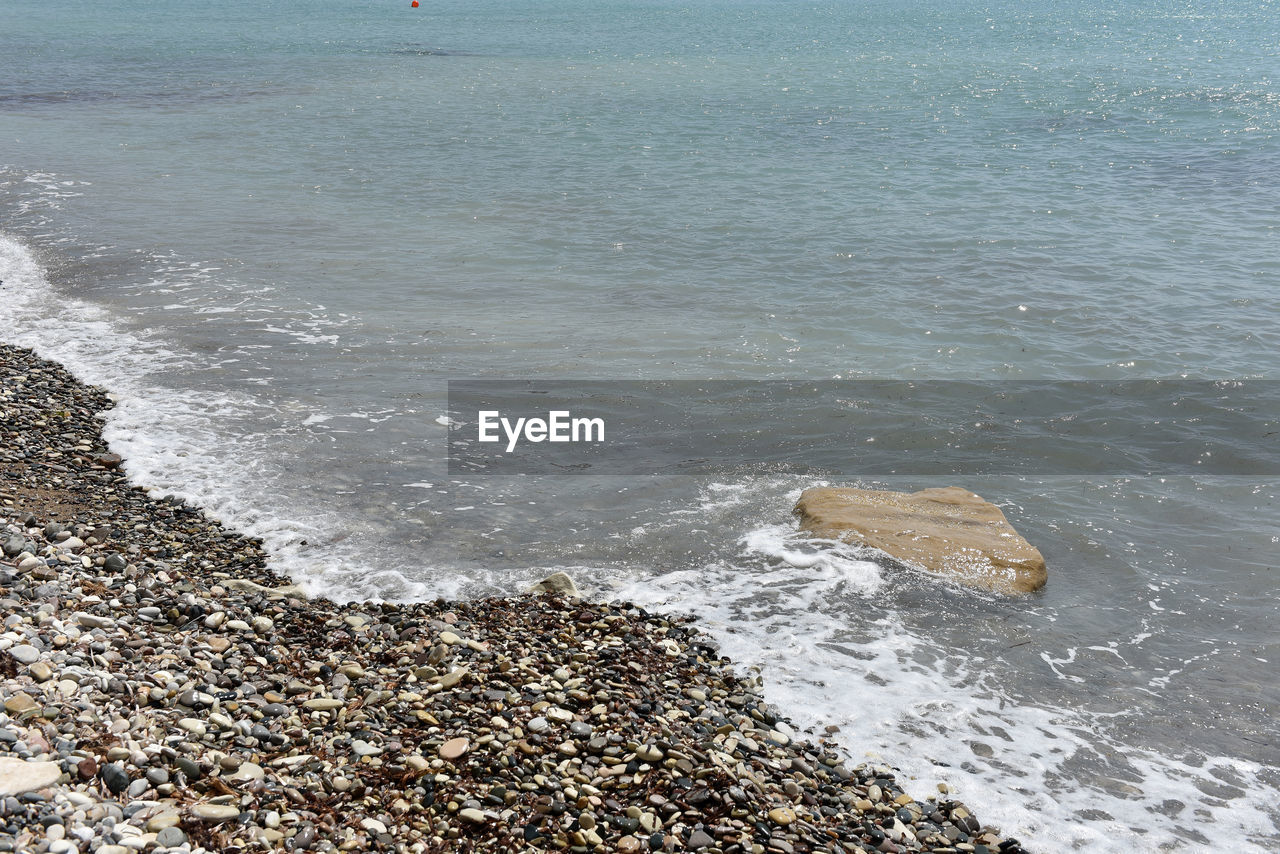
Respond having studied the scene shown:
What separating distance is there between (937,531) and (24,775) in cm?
821

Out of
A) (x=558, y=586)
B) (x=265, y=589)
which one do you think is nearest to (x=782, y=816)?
(x=558, y=586)

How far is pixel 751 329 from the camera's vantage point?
54.9ft

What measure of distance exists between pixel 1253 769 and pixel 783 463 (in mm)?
6069

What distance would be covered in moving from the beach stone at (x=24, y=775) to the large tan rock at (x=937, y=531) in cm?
716

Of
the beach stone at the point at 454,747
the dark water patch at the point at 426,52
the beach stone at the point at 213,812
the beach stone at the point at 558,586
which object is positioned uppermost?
the dark water patch at the point at 426,52

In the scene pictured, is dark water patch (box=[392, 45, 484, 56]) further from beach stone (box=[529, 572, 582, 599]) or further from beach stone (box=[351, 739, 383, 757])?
beach stone (box=[351, 739, 383, 757])

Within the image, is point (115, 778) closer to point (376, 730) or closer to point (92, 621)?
point (376, 730)

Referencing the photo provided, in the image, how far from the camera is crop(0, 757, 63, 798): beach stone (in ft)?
16.9

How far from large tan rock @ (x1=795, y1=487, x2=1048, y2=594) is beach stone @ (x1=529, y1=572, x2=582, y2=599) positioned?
2.81 meters

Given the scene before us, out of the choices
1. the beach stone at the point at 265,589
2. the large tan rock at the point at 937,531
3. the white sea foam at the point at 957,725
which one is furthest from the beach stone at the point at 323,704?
the large tan rock at the point at 937,531

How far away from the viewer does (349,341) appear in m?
15.9

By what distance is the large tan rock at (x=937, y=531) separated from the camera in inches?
386

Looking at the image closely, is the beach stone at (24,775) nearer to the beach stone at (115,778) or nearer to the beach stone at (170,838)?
the beach stone at (115,778)

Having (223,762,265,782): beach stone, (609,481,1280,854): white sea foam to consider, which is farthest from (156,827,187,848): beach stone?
(609,481,1280,854): white sea foam
